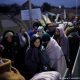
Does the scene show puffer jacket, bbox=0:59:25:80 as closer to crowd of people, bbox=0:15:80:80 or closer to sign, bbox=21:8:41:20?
crowd of people, bbox=0:15:80:80

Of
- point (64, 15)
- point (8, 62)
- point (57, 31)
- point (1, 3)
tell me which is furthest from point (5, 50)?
point (64, 15)

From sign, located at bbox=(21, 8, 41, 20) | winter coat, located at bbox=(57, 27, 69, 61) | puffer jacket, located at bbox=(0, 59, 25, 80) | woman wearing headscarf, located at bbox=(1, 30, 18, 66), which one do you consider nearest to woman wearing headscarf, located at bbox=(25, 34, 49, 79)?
woman wearing headscarf, located at bbox=(1, 30, 18, 66)

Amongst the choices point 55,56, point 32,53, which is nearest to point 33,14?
point 55,56

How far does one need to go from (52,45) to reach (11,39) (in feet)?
2.55

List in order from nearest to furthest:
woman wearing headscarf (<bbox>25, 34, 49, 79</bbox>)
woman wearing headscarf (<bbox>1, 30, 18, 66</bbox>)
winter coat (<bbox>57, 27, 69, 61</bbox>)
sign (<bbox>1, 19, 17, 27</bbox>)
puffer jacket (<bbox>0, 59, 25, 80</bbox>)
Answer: puffer jacket (<bbox>0, 59, 25, 80</bbox>) → woman wearing headscarf (<bbox>25, 34, 49, 79</bbox>) → woman wearing headscarf (<bbox>1, 30, 18, 66</bbox>) → winter coat (<bbox>57, 27, 69, 61</bbox>) → sign (<bbox>1, 19, 17, 27</bbox>)

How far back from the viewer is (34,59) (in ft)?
21.2

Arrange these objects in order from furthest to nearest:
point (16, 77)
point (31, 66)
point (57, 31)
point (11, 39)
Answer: point (57, 31)
point (11, 39)
point (31, 66)
point (16, 77)

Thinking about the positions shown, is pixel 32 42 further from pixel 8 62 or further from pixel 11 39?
pixel 8 62

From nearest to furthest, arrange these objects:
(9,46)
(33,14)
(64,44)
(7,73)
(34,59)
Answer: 1. (7,73)
2. (34,59)
3. (9,46)
4. (64,44)
5. (33,14)

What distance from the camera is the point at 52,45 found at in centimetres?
699

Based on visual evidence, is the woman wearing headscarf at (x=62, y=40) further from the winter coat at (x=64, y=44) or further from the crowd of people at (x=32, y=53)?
the crowd of people at (x=32, y=53)

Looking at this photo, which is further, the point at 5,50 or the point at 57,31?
the point at 57,31

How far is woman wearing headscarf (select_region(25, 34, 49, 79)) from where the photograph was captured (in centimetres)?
637

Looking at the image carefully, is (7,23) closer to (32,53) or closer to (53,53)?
(53,53)
